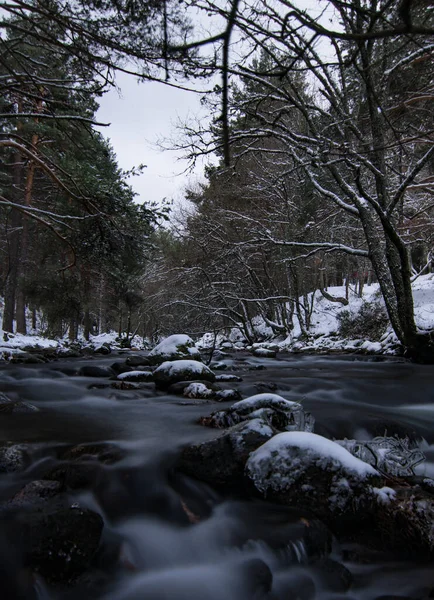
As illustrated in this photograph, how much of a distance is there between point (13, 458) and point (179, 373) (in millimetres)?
3234

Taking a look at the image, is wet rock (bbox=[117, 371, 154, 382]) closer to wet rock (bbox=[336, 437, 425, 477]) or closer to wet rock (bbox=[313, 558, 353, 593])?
wet rock (bbox=[336, 437, 425, 477])

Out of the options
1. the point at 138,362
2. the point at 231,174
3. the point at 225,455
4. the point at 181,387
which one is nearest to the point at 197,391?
the point at 181,387

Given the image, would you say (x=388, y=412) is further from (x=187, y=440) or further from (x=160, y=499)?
(x=160, y=499)

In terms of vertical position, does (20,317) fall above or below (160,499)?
above

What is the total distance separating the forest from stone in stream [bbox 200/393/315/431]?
7.41ft

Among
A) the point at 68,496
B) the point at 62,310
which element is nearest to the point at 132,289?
the point at 62,310

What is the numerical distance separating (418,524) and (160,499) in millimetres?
1510

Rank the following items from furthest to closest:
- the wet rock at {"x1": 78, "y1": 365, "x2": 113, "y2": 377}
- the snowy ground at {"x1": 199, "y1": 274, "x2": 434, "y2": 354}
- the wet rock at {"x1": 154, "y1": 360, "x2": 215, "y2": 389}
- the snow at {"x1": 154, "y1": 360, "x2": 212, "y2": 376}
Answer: the snowy ground at {"x1": 199, "y1": 274, "x2": 434, "y2": 354} < the wet rock at {"x1": 78, "y1": 365, "x2": 113, "y2": 377} < the snow at {"x1": 154, "y1": 360, "x2": 212, "y2": 376} < the wet rock at {"x1": 154, "y1": 360, "x2": 215, "y2": 389}

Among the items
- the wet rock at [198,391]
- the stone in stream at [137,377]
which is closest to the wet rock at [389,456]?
the wet rock at [198,391]

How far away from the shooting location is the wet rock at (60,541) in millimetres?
1764

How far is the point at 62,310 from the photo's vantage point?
53.2 feet

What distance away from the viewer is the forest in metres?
1.93

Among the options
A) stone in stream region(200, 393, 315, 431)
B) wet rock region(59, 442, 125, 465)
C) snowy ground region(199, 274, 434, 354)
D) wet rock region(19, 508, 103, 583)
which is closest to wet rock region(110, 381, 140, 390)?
stone in stream region(200, 393, 315, 431)

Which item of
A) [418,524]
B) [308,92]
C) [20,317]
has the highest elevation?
[308,92]
